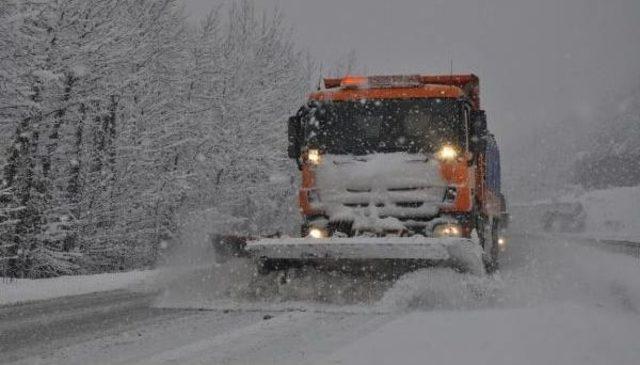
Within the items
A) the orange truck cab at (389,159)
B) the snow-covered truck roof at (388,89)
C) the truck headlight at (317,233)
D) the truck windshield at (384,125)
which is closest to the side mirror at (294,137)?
the orange truck cab at (389,159)

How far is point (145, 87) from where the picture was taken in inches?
733

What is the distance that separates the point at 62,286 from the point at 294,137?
396cm

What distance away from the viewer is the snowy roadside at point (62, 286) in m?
9.08

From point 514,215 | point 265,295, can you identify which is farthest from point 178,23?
point 514,215

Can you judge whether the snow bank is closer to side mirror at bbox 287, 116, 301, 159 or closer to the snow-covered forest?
side mirror at bbox 287, 116, 301, 159

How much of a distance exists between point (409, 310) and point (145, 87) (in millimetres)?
13312

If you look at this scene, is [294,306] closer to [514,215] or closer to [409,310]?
[409,310]

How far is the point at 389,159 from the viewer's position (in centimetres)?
873

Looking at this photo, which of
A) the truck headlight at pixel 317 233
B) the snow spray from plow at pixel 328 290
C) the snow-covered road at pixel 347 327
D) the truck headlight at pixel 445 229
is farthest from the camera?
the truck headlight at pixel 317 233

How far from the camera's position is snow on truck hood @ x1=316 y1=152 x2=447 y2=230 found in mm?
8438

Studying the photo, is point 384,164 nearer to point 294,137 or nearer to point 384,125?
point 384,125

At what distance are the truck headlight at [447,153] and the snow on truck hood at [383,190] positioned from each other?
113mm

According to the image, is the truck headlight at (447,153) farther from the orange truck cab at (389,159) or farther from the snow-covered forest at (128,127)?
the snow-covered forest at (128,127)

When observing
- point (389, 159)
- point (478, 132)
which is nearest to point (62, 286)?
point (389, 159)
